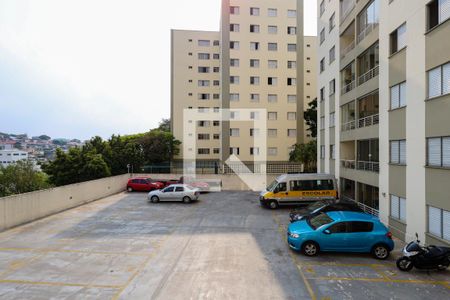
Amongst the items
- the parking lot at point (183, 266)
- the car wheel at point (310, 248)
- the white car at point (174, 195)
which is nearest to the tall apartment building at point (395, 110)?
the parking lot at point (183, 266)

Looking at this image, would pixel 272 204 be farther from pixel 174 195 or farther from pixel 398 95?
pixel 398 95

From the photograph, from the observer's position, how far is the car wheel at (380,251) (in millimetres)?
10891

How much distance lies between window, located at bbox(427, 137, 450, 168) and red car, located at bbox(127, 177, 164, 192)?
21628 mm

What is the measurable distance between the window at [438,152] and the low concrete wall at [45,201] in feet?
61.8

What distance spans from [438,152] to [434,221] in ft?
8.40

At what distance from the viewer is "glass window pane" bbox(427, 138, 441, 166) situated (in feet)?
34.9

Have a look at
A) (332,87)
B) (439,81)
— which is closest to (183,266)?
(439,81)

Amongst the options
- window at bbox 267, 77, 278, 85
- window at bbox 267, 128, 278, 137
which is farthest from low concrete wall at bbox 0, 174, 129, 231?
window at bbox 267, 77, 278, 85

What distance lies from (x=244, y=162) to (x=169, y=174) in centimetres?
1150

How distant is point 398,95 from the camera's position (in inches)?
528

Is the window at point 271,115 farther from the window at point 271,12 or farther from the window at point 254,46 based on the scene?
the window at point 271,12

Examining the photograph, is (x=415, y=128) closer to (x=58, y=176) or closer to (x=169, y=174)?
(x=169, y=174)

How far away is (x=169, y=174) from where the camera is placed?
3050 centimetres

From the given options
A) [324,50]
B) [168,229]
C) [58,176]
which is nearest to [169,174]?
[58,176]
